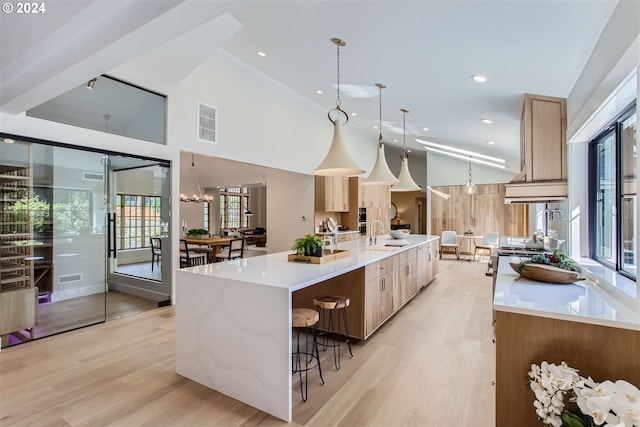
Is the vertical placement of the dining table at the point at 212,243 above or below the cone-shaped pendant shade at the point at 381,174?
below

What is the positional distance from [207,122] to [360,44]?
111 inches

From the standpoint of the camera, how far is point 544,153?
2941mm

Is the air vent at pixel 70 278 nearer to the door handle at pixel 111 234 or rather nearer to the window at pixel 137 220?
the door handle at pixel 111 234

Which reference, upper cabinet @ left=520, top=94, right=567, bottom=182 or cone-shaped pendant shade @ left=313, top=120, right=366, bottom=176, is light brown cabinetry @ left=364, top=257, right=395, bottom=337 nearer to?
cone-shaped pendant shade @ left=313, top=120, right=366, bottom=176

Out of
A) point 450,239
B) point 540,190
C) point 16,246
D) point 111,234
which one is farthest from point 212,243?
point 450,239

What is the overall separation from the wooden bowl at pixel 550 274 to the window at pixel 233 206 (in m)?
11.7

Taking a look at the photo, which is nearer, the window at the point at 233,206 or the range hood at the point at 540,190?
the range hood at the point at 540,190

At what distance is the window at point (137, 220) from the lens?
169 inches

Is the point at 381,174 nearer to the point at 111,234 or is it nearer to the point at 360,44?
the point at 360,44

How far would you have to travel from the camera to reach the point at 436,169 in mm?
10070

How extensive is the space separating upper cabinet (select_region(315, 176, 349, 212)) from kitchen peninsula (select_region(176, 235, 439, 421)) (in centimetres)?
442

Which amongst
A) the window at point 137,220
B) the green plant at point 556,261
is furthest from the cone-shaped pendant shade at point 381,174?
the window at point 137,220

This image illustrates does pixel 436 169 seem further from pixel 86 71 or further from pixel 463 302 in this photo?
pixel 86 71

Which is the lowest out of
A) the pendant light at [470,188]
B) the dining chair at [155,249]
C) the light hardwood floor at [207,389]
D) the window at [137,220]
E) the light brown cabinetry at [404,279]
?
the light hardwood floor at [207,389]
